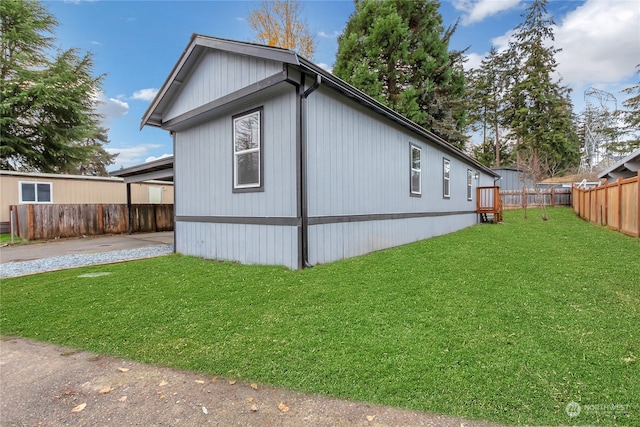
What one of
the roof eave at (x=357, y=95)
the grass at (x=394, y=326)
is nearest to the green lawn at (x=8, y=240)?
the grass at (x=394, y=326)

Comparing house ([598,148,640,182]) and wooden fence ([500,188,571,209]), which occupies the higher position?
house ([598,148,640,182])

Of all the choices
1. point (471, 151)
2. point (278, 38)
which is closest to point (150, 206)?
point (278, 38)

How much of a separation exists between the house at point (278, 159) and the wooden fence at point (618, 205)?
5.42 m

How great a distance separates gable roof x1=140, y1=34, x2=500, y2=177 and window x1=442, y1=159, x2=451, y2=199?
2.23 metres

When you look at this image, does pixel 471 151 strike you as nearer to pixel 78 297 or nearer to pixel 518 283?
pixel 518 283

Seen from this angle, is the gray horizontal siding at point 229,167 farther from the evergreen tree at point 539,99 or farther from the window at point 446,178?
the evergreen tree at point 539,99

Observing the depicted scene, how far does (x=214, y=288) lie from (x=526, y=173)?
66.4 ft

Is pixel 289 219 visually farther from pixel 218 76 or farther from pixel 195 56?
pixel 195 56

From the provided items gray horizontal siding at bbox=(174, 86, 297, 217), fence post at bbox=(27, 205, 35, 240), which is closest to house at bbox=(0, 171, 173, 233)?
fence post at bbox=(27, 205, 35, 240)

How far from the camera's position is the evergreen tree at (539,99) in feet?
85.6

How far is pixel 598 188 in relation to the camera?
37.5 feet

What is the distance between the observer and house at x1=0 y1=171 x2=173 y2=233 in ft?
40.5

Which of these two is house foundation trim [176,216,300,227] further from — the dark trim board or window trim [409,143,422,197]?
window trim [409,143,422,197]

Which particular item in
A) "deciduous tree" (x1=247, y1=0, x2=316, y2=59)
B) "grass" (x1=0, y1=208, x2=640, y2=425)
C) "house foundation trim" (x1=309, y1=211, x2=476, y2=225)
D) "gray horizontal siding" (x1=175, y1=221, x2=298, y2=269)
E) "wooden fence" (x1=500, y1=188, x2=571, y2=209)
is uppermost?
"deciduous tree" (x1=247, y1=0, x2=316, y2=59)
